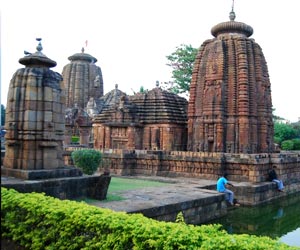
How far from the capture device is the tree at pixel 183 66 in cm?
3394

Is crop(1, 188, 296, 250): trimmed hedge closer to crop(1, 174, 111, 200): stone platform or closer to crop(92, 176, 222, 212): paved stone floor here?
crop(1, 174, 111, 200): stone platform

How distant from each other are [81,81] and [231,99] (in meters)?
26.3

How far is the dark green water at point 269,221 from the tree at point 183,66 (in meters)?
21.0

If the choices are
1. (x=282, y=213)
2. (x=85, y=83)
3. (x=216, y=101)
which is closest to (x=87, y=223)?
(x=282, y=213)

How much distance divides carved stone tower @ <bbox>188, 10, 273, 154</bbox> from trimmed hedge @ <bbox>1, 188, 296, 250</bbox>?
1394 cm

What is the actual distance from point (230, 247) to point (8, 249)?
11.7 feet

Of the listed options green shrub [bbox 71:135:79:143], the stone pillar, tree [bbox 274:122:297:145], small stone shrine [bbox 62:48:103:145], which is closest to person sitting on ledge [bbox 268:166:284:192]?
the stone pillar

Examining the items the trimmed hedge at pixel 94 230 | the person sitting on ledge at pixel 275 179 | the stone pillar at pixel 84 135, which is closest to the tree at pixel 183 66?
the stone pillar at pixel 84 135

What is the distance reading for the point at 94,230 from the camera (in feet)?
14.6

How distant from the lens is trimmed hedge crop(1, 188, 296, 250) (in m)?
3.74

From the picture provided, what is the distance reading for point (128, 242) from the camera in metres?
4.14

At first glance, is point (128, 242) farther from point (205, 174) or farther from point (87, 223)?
point (205, 174)

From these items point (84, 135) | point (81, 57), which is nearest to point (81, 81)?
point (81, 57)

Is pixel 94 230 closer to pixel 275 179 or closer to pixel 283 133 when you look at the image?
pixel 275 179
